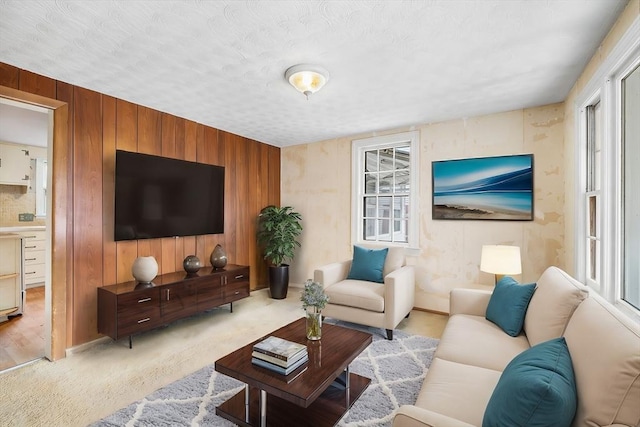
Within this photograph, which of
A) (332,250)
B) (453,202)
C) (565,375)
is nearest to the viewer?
(565,375)

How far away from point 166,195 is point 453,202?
3.36 meters

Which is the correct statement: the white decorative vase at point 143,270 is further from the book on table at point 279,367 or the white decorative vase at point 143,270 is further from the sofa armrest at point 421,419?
the sofa armrest at point 421,419

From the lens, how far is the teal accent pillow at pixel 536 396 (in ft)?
3.11

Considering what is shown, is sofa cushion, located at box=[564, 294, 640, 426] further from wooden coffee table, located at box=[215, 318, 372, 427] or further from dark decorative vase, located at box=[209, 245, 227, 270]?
dark decorative vase, located at box=[209, 245, 227, 270]

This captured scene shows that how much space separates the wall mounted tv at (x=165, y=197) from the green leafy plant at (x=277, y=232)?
0.77 meters

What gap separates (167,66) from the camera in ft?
8.18

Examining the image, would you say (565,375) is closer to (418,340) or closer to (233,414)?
(233,414)

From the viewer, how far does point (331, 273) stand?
367 centimetres

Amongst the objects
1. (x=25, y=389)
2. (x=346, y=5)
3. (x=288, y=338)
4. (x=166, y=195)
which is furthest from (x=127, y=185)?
Result: (x=346, y=5)

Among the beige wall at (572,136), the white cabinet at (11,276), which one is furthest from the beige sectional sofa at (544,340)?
the white cabinet at (11,276)

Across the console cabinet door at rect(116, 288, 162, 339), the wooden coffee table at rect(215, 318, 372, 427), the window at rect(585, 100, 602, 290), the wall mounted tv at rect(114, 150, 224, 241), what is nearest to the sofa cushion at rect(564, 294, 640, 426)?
the wooden coffee table at rect(215, 318, 372, 427)

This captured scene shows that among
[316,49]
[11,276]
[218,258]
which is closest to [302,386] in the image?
[316,49]

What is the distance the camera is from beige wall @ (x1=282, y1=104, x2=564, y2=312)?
334cm

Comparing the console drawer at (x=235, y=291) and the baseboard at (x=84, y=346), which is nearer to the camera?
the baseboard at (x=84, y=346)
